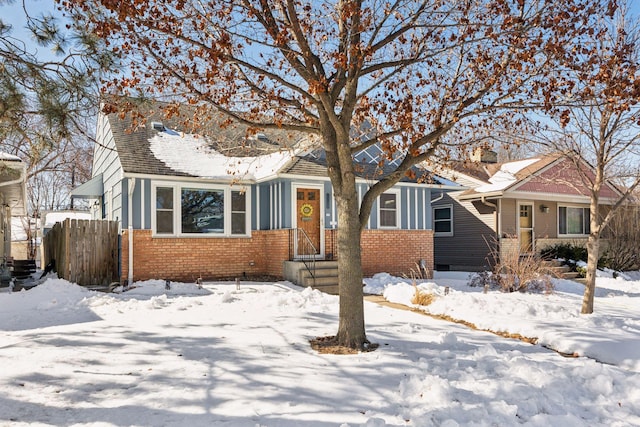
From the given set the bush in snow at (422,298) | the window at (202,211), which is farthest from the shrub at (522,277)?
the window at (202,211)

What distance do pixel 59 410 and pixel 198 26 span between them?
4.70 metres

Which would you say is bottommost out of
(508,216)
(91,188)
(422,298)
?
(422,298)

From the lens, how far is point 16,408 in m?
4.05

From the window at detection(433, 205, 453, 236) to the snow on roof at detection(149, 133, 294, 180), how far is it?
358 inches

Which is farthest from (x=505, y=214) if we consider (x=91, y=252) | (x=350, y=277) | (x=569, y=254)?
(x=91, y=252)

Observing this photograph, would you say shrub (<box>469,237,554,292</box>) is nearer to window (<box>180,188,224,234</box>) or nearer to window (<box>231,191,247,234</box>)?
window (<box>231,191,247,234</box>)

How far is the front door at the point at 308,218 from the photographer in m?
14.0

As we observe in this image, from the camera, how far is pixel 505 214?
60.5ft

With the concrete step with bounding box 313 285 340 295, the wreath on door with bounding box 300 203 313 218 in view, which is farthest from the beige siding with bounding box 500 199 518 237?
the concrete step with bounding box 313 285 340 295

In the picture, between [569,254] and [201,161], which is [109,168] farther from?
[569,254]

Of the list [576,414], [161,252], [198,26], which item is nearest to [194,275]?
[161,252]

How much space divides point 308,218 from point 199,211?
10.4 feet

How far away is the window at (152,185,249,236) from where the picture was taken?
43.3ft

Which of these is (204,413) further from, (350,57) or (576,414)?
(350,57)
